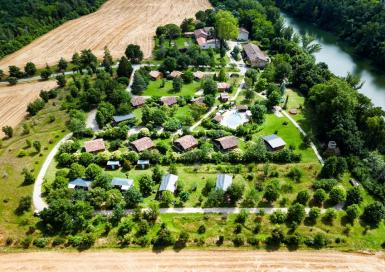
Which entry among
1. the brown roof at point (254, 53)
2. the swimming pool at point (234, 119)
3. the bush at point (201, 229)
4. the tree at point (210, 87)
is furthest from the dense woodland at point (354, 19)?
the bush at point (201, 229)

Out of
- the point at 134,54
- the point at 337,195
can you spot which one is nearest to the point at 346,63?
the point at 134,54

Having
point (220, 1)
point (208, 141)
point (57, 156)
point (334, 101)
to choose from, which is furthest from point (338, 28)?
point (57, 156)

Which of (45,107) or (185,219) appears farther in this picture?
(45,107)

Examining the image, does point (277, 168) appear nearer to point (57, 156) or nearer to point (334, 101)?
point (334, 101)

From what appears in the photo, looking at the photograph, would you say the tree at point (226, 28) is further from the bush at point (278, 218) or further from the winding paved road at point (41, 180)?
the bush at point (278, 218)

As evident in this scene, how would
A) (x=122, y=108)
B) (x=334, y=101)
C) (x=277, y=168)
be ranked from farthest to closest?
(x=122, y=108) → (x=334, y=101) → (x=277, y=168)

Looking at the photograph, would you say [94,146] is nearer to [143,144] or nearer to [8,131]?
[143,144]
